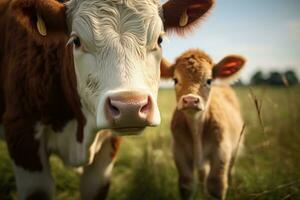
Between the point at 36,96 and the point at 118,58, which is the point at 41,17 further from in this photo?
the point at 118,58

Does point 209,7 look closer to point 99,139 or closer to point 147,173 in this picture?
point 99,139

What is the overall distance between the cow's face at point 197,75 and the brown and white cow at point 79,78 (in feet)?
3.18

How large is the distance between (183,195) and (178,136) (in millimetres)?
787

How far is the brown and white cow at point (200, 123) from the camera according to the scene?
480 centimetres

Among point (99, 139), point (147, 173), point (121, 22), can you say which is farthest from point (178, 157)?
point (121, 22)

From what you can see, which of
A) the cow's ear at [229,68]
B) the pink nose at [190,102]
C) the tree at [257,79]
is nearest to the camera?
the pink nose at [190,102]

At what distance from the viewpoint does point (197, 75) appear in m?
4.96

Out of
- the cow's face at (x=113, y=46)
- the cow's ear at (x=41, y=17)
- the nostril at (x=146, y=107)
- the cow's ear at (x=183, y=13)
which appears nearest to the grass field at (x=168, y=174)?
the cow's ear at (x=183, y=13)

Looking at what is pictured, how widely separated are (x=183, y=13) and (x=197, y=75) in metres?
1.44

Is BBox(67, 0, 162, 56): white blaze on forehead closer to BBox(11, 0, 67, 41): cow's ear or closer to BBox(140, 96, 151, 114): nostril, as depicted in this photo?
BBox(11, 0, 67, 41): cow's ear

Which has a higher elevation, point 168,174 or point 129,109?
point 129,109

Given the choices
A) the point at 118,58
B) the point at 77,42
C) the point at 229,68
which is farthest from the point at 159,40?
the point at 229,68

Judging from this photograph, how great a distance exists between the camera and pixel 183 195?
496cm

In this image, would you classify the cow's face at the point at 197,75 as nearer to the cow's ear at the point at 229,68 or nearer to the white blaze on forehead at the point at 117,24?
the cow's ear at the point at 229,68
